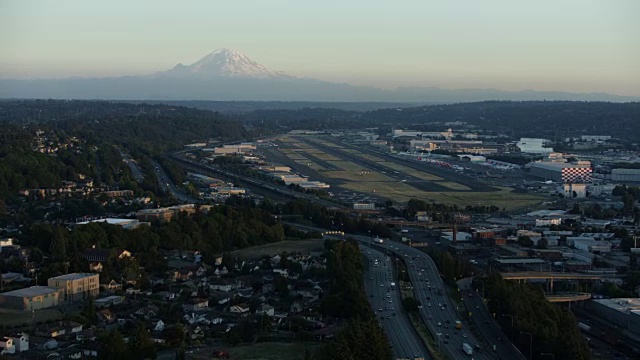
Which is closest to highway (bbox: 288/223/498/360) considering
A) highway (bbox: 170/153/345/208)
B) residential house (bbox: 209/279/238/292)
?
residential house (bbox: 209/279/238/292)

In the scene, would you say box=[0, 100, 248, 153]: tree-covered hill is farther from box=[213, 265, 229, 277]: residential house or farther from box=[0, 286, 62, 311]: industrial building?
box=[0, 286, 62, 311]: industrial building

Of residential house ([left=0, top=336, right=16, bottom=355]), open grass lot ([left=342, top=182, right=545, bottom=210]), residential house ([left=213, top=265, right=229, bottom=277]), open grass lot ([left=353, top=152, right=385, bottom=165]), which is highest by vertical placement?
residential house ([left=0, top=336, right=16, bottom=355])

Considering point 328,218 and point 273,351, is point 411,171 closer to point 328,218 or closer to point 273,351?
point 328,218

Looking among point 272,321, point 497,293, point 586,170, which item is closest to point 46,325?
point 272,321

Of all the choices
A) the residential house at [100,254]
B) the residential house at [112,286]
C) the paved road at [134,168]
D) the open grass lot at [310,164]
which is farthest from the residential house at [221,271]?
Answer: the open grass lot at [310,164]

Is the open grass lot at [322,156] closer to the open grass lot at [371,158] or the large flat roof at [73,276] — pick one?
the open grass lot at [371,158]

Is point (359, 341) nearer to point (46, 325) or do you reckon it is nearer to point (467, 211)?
point (46, 325)
